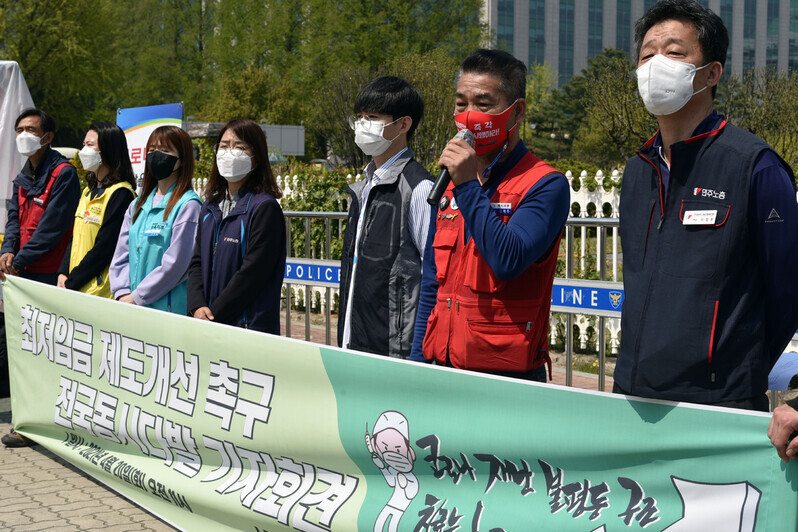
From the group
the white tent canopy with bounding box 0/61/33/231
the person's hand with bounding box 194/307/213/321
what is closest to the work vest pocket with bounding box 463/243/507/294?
the person's hand with bounding box 194/307/213/321

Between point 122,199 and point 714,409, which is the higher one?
point 122,199

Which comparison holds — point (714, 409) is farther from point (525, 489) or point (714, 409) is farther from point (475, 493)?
point (475, 493)

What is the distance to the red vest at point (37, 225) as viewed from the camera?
261 inches

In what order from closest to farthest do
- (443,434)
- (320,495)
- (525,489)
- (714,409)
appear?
(714,409) < (525,489) < (443,434) < (320,495)

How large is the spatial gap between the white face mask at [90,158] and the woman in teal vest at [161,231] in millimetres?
727

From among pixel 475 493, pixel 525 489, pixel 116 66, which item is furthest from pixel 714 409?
pixel 116 66

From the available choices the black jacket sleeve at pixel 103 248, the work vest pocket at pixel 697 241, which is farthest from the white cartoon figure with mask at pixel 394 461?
the black jacket sleeve at pixel 103 248

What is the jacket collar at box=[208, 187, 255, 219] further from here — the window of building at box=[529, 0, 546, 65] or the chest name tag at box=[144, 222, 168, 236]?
the window of building at box=[529, 0, 546, 65]

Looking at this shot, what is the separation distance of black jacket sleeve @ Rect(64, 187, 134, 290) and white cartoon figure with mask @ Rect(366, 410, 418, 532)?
11.1 feet

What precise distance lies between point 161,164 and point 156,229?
419 mm

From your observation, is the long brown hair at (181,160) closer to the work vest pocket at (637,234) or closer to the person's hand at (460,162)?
the person's hand at (460,162)

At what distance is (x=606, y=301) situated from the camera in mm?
5359

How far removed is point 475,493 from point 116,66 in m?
38.3

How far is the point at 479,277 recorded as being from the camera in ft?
10.5
